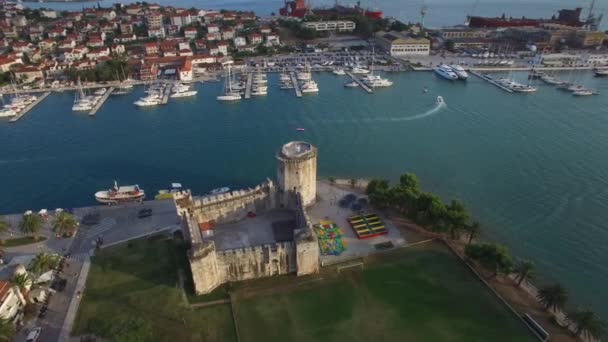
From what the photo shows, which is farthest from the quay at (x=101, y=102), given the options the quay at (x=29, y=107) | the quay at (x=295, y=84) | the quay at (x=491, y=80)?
the quay at (x=491, y=80)

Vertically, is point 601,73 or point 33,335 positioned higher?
point 601,73

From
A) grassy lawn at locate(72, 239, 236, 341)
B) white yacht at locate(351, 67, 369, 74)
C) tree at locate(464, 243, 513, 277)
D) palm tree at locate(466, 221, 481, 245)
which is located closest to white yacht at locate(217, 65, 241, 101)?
white yacht at locate(351, 67, 369, 74)

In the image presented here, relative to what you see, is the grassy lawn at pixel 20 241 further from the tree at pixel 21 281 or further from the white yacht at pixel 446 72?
the white yacht at pixel 446 72

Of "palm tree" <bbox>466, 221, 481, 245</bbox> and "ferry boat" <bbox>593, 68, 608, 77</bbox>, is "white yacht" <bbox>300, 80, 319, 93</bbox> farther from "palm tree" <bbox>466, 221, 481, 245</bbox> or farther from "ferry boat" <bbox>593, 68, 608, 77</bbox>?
"ferry boat" <bbox>593, 68, 608, 77</bbox>

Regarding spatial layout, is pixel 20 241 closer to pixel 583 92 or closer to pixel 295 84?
pixel 295 84

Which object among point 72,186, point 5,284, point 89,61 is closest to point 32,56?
point 89,61

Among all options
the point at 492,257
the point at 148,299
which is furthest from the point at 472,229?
the point at 148,299

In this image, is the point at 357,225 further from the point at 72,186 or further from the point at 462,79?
the point at 462,79
